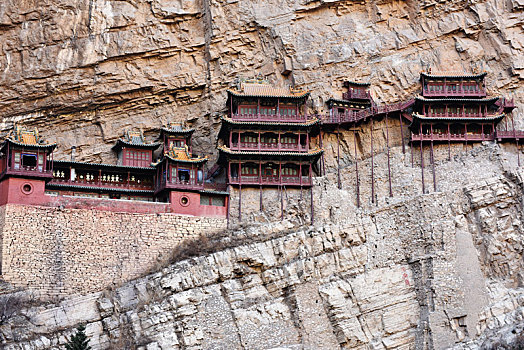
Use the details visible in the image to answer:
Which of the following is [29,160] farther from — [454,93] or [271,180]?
[454,93]

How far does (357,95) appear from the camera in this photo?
54.6 meters

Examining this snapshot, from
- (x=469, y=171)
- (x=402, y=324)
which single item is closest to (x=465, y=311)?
(x=402, y=324)

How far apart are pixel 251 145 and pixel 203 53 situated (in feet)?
30.4

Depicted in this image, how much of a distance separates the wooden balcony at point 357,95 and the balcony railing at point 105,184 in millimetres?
14723

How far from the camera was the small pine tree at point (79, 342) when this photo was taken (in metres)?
37.2

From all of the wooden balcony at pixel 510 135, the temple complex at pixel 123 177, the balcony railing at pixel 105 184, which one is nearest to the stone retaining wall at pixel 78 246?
the temple complex at pixel 123 177

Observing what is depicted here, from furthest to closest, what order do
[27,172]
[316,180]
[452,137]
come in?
[452,137] < [316,180] < [27,172]

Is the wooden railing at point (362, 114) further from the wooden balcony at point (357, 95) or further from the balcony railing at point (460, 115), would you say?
the balcony railing at point (460, 115)

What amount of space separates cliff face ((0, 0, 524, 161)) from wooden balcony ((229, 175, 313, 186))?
6269mm

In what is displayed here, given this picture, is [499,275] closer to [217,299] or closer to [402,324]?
[402,324]

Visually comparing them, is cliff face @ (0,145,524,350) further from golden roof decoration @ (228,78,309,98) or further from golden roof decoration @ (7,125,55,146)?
golden roof decoration @ (228,78,309,98)

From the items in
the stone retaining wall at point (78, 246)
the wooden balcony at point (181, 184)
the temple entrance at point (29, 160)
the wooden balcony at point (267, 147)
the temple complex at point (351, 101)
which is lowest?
the stone retaining wall at point (78, 246)

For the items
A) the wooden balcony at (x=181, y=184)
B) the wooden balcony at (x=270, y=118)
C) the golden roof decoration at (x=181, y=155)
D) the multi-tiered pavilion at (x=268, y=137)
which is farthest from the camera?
the wooden balcony at (x=270, y=118)

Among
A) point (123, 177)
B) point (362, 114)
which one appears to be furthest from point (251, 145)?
point (123, 177)
